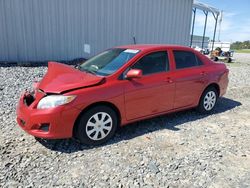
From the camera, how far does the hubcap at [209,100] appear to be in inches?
217

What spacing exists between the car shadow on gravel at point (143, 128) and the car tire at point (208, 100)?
0.14 meters

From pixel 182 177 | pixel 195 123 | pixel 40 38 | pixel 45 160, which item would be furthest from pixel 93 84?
pixel 40 38

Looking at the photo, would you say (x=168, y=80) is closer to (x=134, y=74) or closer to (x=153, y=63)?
(x=153, y=63)

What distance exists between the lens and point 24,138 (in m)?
4.12

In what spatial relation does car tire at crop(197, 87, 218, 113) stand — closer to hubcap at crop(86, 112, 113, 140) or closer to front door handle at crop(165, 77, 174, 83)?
front door handle at crop(165, 77, 174, 83)

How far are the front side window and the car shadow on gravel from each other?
106 centimetres

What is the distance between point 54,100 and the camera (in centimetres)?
358

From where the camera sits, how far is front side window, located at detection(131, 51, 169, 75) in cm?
439

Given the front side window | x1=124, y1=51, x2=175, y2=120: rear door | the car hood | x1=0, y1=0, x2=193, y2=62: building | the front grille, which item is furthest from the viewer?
x1=0, y1=0, x2=193, y2=62: building

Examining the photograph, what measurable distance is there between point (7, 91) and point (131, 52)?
3.92 m

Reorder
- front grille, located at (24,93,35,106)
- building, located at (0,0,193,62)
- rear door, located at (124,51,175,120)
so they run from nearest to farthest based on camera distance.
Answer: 1. front grille, located at (24,93,35,106)
2. rear door, located at (124,51,175,120)
3. building, located at (0,0,193,62)

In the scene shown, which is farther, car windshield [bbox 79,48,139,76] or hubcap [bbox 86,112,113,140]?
car windshield [bbox 79,48,139,76]

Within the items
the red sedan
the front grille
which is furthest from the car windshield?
the front grille

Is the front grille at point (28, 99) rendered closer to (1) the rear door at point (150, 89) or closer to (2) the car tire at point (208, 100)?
(1) the rear door at point (150, 89)
